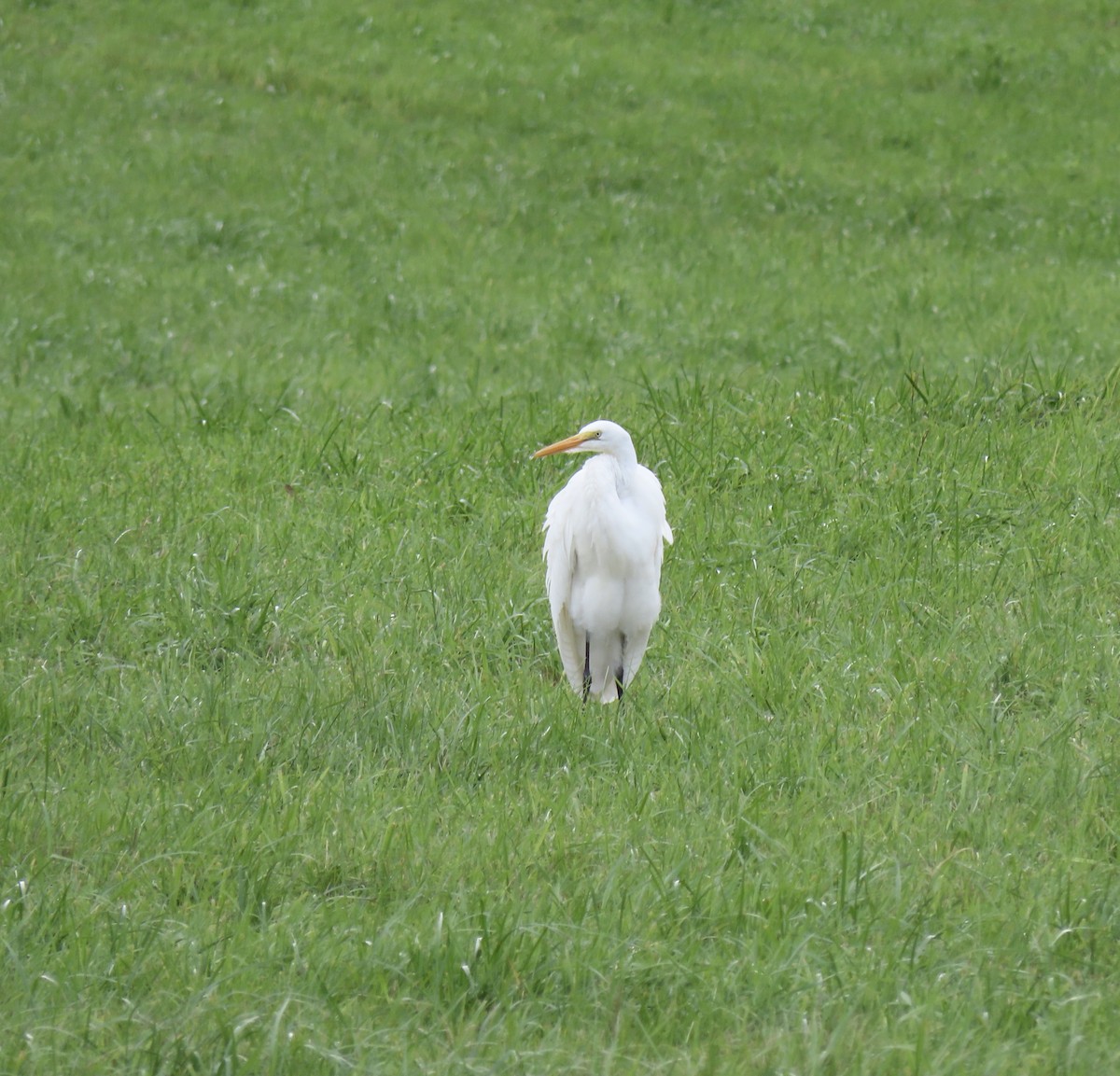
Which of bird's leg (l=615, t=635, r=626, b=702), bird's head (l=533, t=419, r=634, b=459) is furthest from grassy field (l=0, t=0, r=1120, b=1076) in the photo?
bird's head (l=533, t=419, r=634, b=459)

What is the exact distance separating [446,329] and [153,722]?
647 centimetres

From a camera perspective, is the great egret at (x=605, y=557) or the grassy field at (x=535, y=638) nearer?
the grassy field at (x=535, y=638)

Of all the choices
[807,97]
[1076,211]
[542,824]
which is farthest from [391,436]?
[807,97]

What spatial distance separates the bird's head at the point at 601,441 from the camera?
448cm

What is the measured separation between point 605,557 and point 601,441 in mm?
373

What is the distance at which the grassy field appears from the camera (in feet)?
9.79

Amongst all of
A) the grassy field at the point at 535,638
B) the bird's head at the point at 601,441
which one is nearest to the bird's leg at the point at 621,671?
the grassy field at the point at 535,638

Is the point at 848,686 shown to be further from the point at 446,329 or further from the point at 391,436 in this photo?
the point at 446,329

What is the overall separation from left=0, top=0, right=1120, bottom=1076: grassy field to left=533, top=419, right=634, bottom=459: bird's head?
78cm

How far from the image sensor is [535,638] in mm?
5164

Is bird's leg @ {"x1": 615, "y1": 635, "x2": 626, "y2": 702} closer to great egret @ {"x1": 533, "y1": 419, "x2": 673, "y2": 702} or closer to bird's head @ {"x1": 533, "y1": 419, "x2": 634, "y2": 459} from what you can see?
great egret @ {"x1": 533, "y1": 419, "x2": 673, "y2": 702}

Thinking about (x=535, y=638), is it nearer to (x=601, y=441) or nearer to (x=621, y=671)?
(x=621, y=671)

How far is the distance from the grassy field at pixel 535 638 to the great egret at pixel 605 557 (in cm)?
19

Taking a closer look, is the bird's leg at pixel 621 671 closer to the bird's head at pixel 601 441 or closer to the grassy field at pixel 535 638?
the grassy field at pixel 535 638
